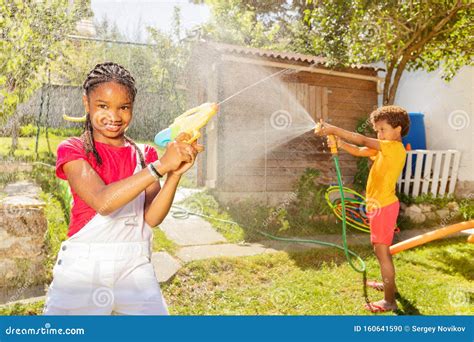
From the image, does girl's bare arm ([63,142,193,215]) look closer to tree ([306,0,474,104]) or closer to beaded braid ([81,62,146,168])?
beaded braid ([81,62,146,168])

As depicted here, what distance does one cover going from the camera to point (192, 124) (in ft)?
3.81

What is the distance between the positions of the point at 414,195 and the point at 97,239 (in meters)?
3.24

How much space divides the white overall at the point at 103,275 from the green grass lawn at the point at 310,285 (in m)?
1.06

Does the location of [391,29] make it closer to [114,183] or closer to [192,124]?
[192,124]

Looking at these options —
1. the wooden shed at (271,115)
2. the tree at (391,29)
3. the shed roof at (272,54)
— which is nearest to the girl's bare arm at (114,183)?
the tree at (391,29)

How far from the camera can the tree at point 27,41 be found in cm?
224

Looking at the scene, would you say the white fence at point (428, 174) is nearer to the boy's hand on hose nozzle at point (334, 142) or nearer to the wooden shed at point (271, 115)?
the wooden shed at point (271, 115)

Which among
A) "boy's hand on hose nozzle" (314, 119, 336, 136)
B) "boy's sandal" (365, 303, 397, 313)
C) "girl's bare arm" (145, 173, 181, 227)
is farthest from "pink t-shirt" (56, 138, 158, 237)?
"boy's sandal" (365, 303, 397, 313)

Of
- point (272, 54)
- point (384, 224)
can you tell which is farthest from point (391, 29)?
point (384, 224)

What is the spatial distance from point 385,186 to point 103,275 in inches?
64.9

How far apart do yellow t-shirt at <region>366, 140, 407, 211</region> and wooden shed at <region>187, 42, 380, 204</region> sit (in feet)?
4.12

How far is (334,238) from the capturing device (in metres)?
3.26
